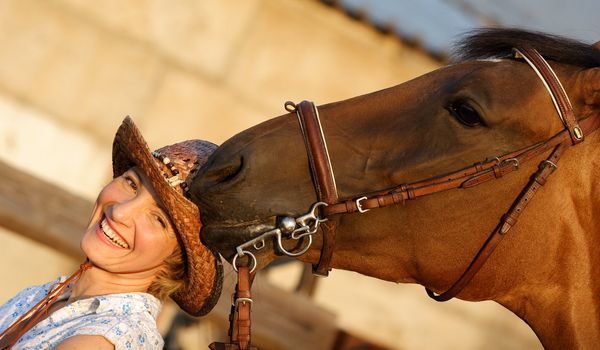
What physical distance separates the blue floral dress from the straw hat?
14 cm

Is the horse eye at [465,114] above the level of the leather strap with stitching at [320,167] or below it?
above

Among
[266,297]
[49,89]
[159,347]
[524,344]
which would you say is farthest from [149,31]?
[159,347]

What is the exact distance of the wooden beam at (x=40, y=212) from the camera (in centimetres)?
449

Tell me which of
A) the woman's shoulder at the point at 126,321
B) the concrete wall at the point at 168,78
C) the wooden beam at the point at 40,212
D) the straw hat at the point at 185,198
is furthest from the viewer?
the concrete wall at the point at 168,78

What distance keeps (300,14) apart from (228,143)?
429cm

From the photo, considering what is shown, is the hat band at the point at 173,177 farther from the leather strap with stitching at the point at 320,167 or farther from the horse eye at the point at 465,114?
the horse eye at the point at 465,114

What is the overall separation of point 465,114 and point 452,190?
0.67 ft

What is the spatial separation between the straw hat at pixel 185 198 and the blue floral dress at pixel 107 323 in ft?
0.47

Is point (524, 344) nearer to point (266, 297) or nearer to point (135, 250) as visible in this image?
point (266, 297)

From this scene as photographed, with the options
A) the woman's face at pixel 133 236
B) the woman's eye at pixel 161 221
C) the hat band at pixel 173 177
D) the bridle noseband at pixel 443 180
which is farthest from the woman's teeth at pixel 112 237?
the bridle noseband at pixel 443 180

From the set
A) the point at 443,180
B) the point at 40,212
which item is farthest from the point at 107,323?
the point at 40,212

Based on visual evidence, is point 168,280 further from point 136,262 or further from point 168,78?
point 168,78

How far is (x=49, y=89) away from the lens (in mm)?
6070

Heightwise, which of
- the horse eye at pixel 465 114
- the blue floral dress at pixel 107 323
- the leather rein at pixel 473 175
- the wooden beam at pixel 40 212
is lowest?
the blue floral dress at pixel 107 323
